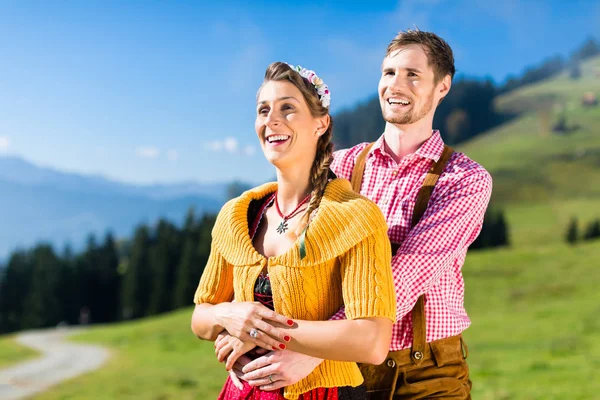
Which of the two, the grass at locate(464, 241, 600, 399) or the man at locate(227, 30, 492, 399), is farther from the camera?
the grass at locate(464, 241, 600, 399)

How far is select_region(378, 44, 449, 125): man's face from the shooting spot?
3430 mm

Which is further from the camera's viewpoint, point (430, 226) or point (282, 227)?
point (430, 226)

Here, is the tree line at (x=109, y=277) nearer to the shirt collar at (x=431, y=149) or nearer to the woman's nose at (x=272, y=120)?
the shirt collar at (x=431, y=149)

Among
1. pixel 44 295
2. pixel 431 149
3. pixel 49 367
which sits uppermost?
pixel 431 149

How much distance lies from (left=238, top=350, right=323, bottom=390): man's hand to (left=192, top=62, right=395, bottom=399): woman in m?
0.03

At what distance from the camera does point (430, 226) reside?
314 cm

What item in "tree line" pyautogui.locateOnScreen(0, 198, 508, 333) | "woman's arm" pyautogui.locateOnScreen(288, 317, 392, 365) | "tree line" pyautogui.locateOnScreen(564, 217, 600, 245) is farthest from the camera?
"tree line" pyautogui.locateOnScreen(0, 198, 508, 333)

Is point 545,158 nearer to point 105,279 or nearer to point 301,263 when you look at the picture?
point 105,279

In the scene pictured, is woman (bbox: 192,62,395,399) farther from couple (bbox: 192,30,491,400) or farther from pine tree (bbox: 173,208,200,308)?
pine tree (bbox: 173,208,200,308)

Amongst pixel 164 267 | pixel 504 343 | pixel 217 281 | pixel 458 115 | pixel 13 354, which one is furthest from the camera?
pixel 458 115

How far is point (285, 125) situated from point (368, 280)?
29.0 inches

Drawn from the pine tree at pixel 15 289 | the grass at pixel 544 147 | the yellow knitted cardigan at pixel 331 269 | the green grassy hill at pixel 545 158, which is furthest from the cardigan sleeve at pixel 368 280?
the grass at pixel 544 147

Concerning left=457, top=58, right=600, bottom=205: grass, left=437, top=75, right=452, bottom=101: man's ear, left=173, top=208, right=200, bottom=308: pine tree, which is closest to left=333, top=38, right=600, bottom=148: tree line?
left=457, top=58, right=600, bottom=205: grass

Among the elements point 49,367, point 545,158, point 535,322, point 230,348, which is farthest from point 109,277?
point 230,348
